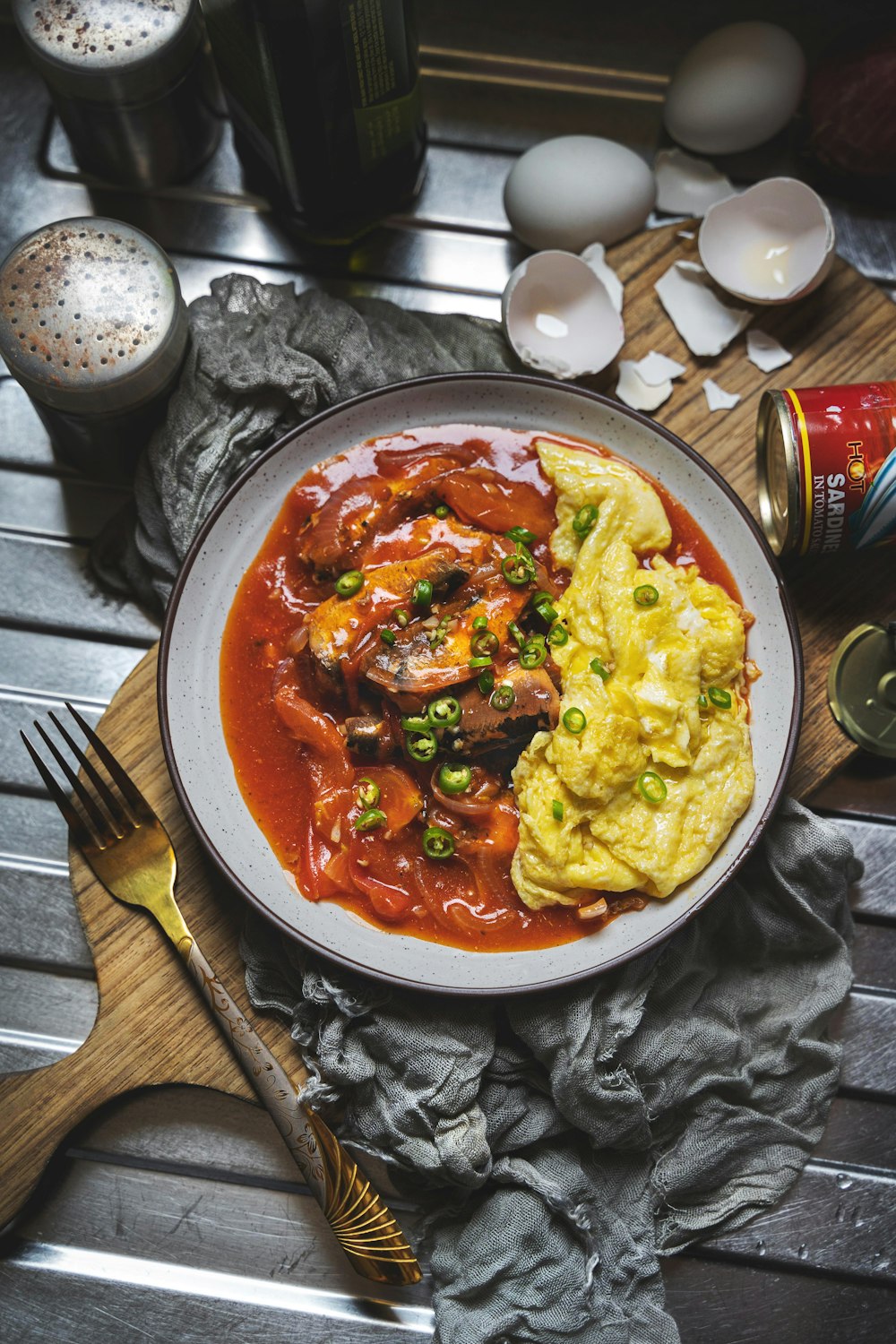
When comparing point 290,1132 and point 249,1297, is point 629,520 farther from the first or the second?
point 249,1297

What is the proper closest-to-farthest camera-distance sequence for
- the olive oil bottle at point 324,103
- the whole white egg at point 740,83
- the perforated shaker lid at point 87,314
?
the olive oil bottle at point 324,103 < the perforated shaker lid at point 87,314 < the whole white egg at point 740,83

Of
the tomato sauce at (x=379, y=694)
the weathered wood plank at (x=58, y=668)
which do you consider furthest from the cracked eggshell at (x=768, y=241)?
the weathered wood plank at (x=58, y=668)

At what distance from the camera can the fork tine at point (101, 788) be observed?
4.14 meters

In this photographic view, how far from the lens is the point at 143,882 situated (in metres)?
4.20

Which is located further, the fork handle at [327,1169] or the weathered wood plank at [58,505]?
the weathered wood plank at [58,505]

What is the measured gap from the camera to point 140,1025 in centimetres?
416

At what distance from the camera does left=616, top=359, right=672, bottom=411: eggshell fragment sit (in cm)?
456

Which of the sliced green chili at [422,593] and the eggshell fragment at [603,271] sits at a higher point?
the eggshell fragment at [603,271]

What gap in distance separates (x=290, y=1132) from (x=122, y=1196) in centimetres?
91

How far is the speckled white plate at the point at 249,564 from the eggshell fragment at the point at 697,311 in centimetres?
55

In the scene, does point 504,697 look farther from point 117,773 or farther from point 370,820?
point 117,773

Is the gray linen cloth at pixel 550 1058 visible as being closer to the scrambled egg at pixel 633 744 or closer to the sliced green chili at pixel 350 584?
the scrambled egg at pixel 633 744

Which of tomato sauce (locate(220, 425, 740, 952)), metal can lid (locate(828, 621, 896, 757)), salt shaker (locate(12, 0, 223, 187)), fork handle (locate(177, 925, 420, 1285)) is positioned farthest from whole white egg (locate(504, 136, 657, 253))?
fork handle (locate(177, 925, 420, 1285))

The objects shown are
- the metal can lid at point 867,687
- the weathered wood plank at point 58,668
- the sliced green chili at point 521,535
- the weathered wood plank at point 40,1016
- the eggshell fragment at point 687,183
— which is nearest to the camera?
the sliced green chili at point 521,535
